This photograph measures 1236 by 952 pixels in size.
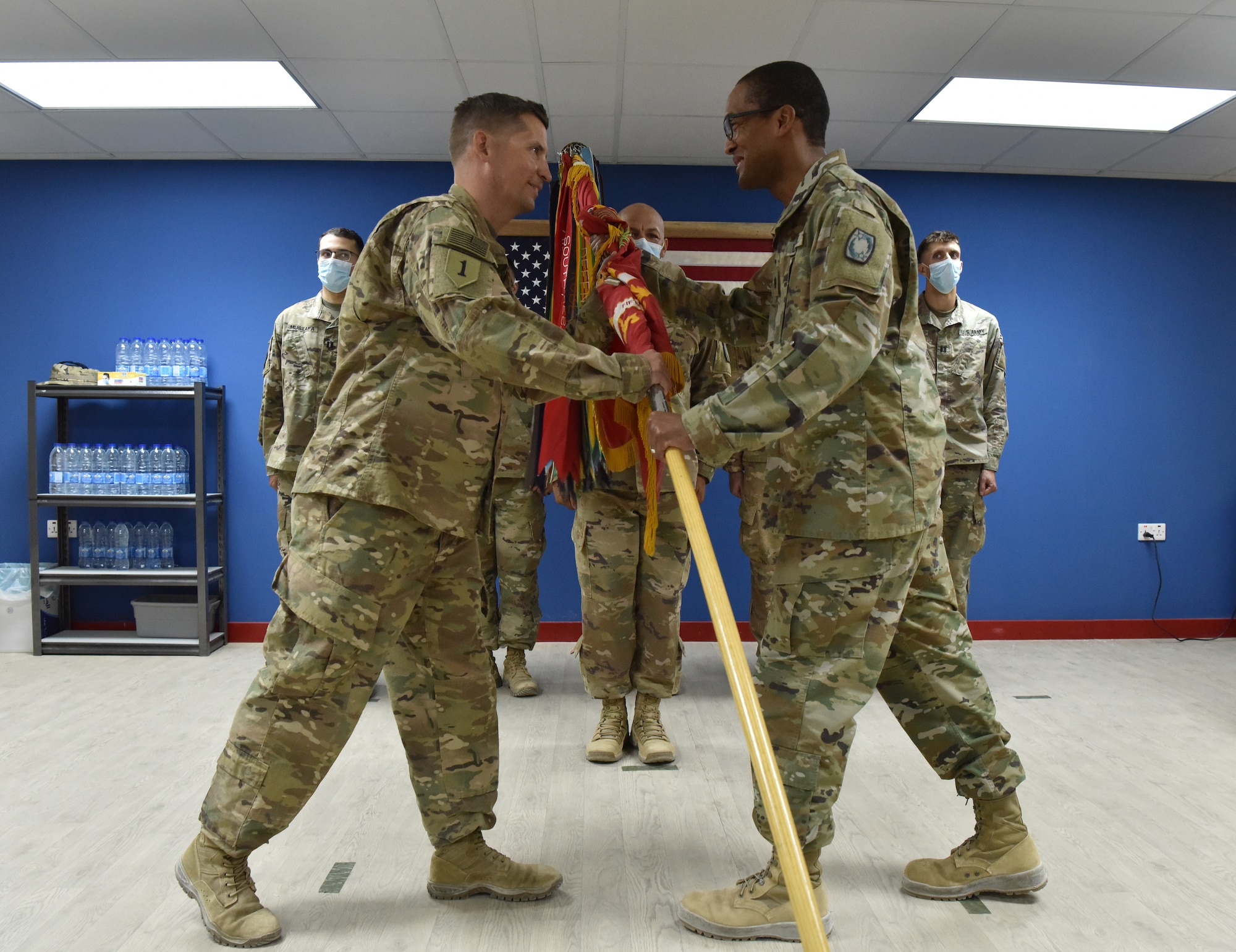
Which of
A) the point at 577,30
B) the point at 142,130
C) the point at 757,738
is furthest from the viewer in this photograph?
the point at 142,130

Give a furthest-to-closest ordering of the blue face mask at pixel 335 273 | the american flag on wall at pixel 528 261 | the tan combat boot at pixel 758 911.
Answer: the american flag on wall at pixel 528 261, the blue face mask at pixel 335 273, the tan combat boot at pixel 758 911

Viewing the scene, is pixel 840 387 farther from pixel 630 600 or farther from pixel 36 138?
pixel 36 138

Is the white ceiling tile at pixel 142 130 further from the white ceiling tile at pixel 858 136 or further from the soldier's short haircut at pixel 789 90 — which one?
the soldier's short haircut at pixel 789 90

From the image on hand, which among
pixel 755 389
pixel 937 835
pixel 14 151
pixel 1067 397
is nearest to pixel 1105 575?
pixel 1067 397

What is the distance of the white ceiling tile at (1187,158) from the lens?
13.5 feet

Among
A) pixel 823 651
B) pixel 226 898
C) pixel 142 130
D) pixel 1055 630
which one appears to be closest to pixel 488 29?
pixel 142 130

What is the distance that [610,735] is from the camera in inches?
108

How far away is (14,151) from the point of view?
437 cm

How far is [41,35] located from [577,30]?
2141 millimetres

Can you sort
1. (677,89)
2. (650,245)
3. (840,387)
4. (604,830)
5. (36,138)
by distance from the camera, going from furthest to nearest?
(36,138), (677,89), (650,245), (604,830), (840,387)

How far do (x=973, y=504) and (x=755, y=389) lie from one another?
273 centimetres

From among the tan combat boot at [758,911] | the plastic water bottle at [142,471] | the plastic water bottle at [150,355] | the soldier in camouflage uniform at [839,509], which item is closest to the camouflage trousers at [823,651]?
the soldier in camouflage uniform at [839,509]

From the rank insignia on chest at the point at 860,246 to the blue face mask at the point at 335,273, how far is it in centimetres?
265

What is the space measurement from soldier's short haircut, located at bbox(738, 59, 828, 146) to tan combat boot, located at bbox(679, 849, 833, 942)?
1.56 m
